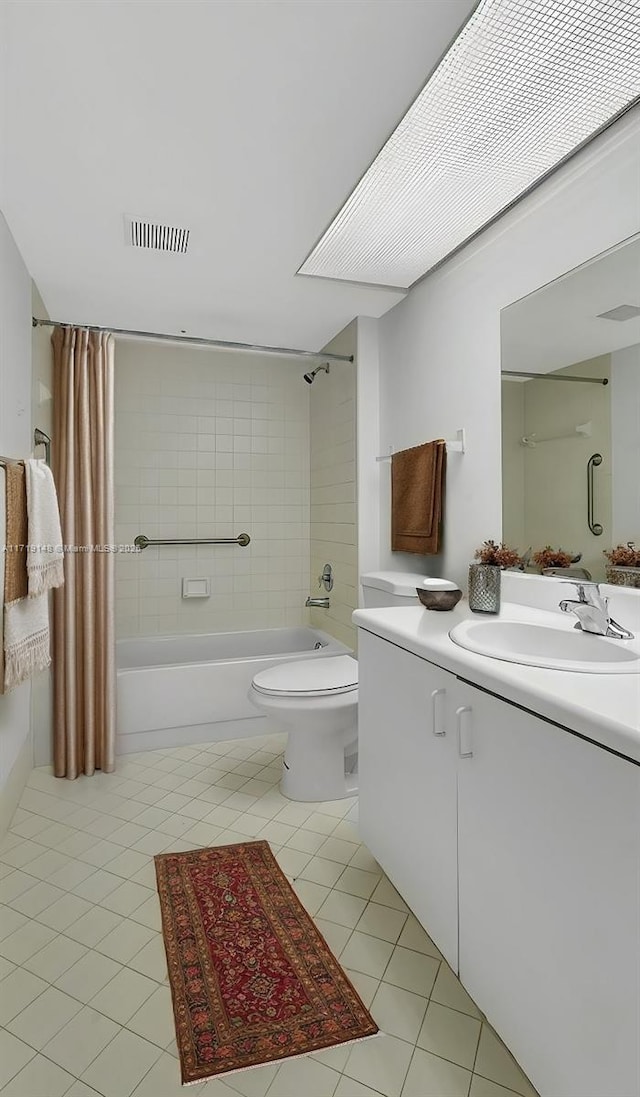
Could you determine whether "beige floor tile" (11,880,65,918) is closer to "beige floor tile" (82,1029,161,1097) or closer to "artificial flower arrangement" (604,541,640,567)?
"beige floor tile" (82,1029,161,1097)

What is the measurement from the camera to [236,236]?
6.77 ft

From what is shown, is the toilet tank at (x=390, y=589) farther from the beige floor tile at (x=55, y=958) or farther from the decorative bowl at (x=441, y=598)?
the beige floor tile at (x=55, y=958)

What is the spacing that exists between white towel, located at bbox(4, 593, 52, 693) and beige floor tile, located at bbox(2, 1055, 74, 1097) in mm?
1031

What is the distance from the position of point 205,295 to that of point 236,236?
58 centimetres

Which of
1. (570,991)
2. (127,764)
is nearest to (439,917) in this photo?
(570,991)

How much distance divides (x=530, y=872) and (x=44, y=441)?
2.38 meters

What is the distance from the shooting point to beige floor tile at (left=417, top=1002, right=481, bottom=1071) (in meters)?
1.18

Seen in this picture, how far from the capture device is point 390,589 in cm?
231

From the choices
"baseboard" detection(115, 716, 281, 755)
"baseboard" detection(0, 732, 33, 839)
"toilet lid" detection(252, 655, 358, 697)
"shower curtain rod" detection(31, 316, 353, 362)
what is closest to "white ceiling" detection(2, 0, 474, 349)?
"shower curtain rod" detection(31, 316, 353, 362)

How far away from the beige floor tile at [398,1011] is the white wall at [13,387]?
1.40 meters

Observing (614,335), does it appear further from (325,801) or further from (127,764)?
(127,764)

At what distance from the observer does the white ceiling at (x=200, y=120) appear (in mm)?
1209

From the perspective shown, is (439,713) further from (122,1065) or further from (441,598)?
A: (122,1065)

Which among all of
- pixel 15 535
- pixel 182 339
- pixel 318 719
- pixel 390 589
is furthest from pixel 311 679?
pixel 182 339
